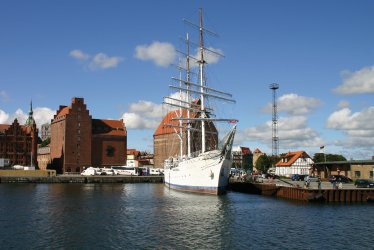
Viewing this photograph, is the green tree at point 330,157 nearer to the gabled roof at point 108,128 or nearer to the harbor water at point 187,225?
the gabled roof at point 108,128

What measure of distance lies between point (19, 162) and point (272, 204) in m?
113

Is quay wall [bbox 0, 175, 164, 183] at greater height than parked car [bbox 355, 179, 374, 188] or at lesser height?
lesser

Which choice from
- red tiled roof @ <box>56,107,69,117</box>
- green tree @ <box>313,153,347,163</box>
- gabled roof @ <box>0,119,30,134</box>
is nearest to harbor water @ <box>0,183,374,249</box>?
red tiled roof @ <box>56,107,69,117</box>

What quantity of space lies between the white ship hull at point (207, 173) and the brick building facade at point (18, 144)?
88404 millimetres

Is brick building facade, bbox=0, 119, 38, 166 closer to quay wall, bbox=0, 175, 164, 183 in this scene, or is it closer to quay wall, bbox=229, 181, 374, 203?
quay wall, bbox=0, 175, 164, 183

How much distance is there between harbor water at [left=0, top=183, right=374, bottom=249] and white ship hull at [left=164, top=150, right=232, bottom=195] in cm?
842

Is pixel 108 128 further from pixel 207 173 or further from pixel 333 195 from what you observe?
pixel 333 195

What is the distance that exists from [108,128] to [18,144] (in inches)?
1185

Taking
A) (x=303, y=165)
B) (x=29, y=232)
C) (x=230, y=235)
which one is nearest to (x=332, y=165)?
(x=303, y=165)

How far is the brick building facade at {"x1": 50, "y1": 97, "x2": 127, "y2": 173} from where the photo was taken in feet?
458

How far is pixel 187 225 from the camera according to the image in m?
39.3

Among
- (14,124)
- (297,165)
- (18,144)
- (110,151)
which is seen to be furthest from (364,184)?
(14,124)

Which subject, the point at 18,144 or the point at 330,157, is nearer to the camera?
the point at 18,144

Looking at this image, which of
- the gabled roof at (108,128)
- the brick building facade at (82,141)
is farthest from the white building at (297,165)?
the gabled roof at (108,128)
